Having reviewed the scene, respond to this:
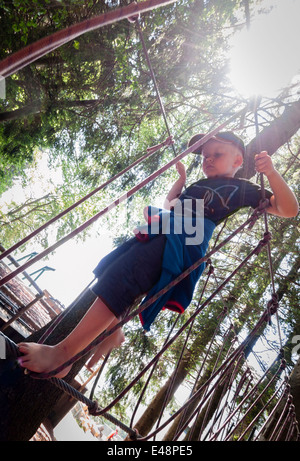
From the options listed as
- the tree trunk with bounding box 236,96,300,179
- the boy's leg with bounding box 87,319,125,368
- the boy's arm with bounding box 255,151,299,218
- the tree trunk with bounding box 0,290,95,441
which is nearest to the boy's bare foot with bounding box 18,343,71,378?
the tree trunk with bounding box 0,290,95,441

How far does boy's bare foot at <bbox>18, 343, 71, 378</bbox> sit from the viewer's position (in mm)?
917

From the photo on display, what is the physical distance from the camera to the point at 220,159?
1.55 m

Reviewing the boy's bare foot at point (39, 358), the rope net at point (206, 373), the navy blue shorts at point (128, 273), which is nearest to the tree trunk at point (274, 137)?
the rope net at point (206, 373)

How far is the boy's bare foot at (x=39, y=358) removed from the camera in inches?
36.1

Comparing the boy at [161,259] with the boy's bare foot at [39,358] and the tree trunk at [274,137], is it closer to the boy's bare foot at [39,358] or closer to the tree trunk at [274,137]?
the boy's bare foot at [39,358]

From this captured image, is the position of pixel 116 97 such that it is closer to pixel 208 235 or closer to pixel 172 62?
pixel 172 62

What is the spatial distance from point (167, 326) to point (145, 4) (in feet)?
10.3

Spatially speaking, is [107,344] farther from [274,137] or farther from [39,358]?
[274,137]

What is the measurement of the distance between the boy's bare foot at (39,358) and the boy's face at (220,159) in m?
1.10

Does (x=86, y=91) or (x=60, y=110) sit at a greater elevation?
(x=86, y=91)

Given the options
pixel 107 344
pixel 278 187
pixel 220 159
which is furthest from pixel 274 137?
pixel 107 344

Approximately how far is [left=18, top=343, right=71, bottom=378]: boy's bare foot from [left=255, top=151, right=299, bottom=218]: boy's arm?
42.9 inches

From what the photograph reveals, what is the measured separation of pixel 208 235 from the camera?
130cm
